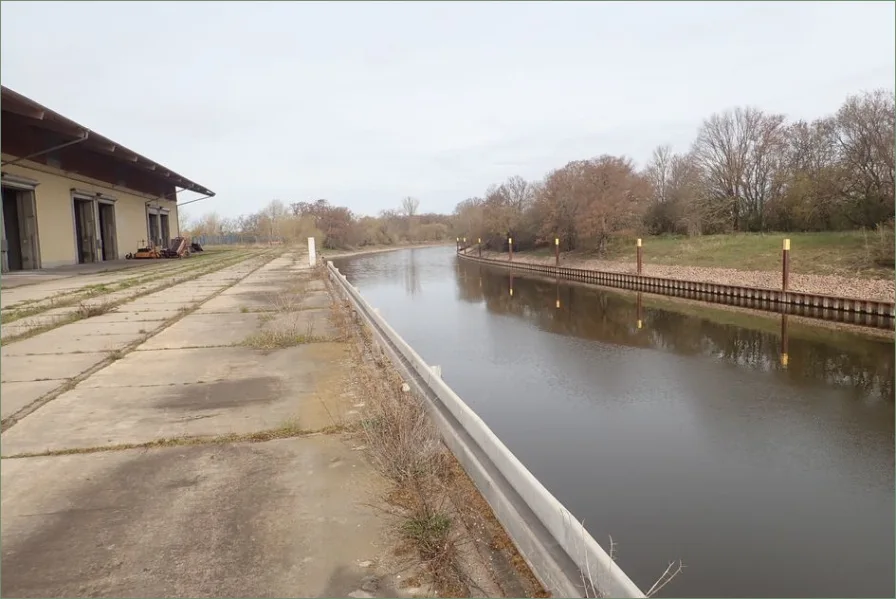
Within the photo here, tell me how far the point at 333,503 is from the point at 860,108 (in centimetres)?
3503

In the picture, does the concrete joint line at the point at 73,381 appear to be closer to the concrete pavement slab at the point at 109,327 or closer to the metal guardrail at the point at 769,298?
the concrete pavement slab at the point at 109,327

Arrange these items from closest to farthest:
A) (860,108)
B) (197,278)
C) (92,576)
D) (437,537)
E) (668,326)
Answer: (92,576) → (437,537) → (668,326) → (197,278) → (860,108)

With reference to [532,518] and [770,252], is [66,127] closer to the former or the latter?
[532,518]

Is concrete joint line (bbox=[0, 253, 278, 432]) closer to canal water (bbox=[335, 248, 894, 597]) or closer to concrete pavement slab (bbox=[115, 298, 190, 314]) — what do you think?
concrete pavement slab (bbox=[115, 298, 190, 314])

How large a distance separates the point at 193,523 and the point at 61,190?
3166 cm

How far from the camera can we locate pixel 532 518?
121 inches

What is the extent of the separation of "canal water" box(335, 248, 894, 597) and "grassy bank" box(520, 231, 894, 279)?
7552 millimetres

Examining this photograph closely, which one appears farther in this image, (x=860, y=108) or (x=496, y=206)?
(x=496, y=206)

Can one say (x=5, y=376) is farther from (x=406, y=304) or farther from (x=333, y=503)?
(x=406, y=304)

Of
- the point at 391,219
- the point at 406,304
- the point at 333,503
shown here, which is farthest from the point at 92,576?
the point at 391,219

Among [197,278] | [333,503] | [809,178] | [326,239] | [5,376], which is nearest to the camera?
[333,503]

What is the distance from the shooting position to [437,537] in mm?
2963

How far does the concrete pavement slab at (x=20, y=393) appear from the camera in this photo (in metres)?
5.52

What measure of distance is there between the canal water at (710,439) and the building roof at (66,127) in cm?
1701
